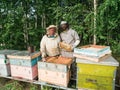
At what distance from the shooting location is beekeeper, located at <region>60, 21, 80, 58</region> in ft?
12.5

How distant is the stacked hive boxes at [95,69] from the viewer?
10.1ft

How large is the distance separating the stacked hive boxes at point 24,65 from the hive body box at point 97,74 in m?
1.11

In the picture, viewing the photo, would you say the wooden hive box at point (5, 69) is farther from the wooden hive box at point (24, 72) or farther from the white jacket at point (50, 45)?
the white jacket at point (50, 45)

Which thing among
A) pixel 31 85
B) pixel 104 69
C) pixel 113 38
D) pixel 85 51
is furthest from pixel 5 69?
pixel 113 38

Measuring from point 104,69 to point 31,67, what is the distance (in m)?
1.61

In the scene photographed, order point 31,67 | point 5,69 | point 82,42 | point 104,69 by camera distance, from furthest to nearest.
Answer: point 82,42
point 5,69
point 31,67
point 104,69

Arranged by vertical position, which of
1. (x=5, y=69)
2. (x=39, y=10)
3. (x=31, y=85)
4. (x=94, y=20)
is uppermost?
(x=39, y=10)

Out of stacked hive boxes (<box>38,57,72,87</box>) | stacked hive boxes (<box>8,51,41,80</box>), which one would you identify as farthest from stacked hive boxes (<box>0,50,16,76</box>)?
stacked hive boxes (<box>38,57,72,87</box>)

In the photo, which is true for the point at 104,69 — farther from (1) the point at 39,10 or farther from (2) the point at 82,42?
(1) the point at 39,10

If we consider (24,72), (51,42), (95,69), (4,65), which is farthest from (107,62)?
(4,65)

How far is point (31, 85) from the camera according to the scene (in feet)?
14.1

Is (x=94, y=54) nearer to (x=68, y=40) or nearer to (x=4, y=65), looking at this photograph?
(x=68, y=40)

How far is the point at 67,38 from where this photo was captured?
390cm

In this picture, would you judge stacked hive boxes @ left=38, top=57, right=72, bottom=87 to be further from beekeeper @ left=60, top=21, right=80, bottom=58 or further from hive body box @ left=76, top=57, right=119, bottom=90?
hive body box @ left=76, top=57, right=119, bottom=90
